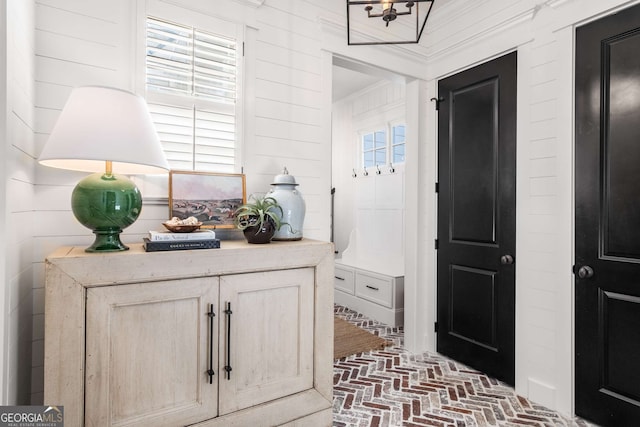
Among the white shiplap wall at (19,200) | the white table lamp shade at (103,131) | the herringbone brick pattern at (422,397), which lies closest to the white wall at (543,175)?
the herringbone brick pattern at (422,397)

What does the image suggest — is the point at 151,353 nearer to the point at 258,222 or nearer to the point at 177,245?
the point at 177,245

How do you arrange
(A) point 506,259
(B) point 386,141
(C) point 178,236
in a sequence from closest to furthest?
(C) point 178,236, (A) point 506,259, (B) point 386,141

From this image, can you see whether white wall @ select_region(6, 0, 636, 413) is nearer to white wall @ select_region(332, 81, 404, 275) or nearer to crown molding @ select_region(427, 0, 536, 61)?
crown molding @ select_region(427, 0, 536, 61)

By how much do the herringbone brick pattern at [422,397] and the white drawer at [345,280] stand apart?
136 cm

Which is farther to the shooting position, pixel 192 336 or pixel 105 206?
pixel 192 336

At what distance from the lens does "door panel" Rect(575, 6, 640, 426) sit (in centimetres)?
190

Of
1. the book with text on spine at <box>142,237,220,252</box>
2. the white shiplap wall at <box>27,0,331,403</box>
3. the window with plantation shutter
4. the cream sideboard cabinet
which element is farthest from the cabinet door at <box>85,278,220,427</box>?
the window with plantation shutter

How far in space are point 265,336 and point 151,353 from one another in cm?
52

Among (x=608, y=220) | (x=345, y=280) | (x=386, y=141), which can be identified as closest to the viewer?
(x=608, y=220)

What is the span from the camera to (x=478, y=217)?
8.78 ft

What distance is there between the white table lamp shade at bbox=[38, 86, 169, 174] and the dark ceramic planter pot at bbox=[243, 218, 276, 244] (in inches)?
22.0

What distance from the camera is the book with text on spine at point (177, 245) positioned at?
155 centimetres

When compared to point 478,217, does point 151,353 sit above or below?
below

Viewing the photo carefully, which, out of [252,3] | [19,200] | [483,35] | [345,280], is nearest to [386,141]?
[345,280]
